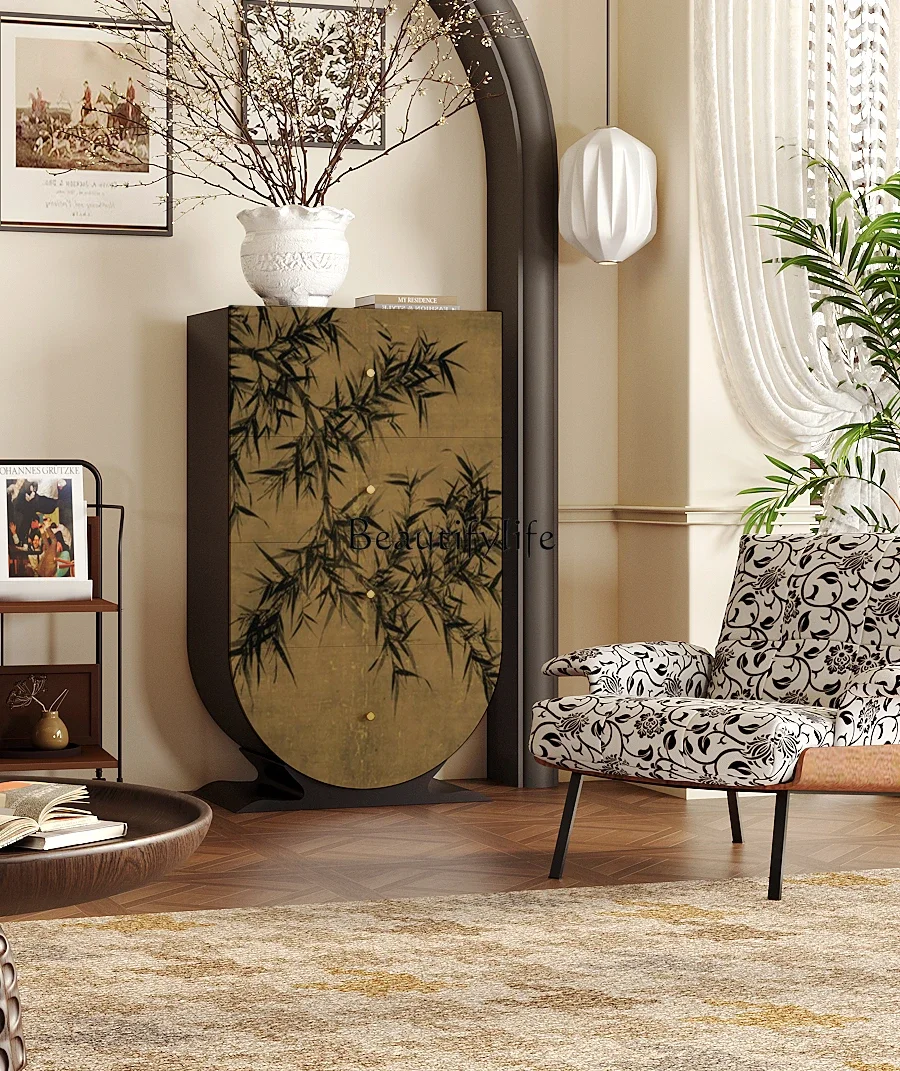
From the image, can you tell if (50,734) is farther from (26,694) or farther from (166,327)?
(166,327)

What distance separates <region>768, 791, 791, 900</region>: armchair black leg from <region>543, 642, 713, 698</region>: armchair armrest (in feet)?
1.78

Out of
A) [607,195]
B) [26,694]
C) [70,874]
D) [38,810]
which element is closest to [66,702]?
[26,694]

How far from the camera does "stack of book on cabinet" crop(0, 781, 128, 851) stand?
7.02 ft

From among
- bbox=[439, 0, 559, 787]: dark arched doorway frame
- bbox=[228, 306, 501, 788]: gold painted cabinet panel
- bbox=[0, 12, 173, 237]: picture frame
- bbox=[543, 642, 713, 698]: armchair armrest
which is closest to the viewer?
bbox=[543, 642, 713, 698]: armchair armrest

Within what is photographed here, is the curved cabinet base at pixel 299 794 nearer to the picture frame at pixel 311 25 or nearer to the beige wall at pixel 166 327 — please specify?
Answer: the beige wall at pixel 166 327

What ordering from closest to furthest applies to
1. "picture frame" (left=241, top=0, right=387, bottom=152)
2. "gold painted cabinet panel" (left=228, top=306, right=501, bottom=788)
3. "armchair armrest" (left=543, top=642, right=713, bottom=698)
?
"armchair armrest" (left=543, top=642, right=713, bottom=698), "gold painted cabinet panel" (left=228, top=306, right=501, bottom=788), "picture frame" (left=241, top=0, right=387, bottom=152)

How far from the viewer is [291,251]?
16.5 ft

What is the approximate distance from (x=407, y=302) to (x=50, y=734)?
170cm

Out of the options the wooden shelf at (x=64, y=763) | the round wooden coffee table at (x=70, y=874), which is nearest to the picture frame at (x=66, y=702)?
the wooden shelf at (x=64, y=763)

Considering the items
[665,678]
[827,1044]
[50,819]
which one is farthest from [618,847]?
[50,819]

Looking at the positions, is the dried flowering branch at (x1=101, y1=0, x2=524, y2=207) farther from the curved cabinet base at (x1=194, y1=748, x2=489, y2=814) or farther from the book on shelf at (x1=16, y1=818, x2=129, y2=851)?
the book on shelf at (x1=16, y1=818, x2=129, y2=851)

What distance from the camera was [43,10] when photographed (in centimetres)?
525

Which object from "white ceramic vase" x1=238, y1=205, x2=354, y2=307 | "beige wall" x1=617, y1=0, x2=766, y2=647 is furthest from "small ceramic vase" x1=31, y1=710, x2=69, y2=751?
"beige wall" x1=617, y1=0, x2=766, y2=647

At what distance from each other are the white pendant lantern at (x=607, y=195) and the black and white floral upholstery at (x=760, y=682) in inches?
51.1
